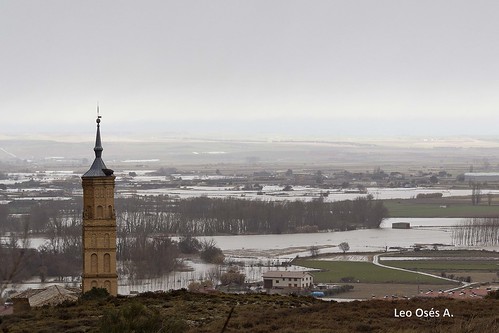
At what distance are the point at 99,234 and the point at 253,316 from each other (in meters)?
4.96

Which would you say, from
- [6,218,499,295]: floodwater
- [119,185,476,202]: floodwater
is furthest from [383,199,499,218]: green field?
[119,185,476,202]: floodwater

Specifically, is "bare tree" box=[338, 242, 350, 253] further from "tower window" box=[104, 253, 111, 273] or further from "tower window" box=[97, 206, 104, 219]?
"tower window" box=[104, 253, 111, 273]

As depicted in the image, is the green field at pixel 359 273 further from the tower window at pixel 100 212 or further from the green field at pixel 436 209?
the green field at pixel 436 209

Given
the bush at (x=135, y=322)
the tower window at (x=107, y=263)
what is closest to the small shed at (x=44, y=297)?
the tower window at (x=107, y=263)

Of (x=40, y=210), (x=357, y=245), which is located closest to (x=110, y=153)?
(x=40, y=210)

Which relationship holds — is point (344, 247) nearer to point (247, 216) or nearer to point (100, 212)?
point (247, 216)

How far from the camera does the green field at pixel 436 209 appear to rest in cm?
5116

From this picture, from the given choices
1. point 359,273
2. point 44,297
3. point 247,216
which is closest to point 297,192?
point 247,216

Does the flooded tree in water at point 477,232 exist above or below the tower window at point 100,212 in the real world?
below

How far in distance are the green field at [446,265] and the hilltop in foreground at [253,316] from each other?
15167 millimetres

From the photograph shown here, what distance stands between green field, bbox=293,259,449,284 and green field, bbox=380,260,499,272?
2.69 feet

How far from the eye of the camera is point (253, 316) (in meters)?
12.7

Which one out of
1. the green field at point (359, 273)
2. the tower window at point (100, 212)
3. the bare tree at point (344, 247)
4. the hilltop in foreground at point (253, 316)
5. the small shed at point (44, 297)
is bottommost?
the bare tree at point (344, 247)

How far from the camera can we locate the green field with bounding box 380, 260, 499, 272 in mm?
29484
